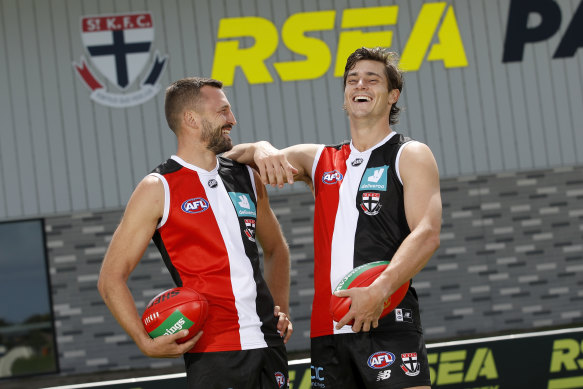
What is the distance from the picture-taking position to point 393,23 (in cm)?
1034

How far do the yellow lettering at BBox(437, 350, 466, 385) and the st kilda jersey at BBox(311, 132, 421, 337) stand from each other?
8.20ft

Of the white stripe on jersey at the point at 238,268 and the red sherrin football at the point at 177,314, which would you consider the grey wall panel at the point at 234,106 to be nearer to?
the white stripe on jersey at the point at 238,268

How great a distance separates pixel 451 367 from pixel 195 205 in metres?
3.30

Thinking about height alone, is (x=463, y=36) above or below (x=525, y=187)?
above

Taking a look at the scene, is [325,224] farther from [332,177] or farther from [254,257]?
[254,257]

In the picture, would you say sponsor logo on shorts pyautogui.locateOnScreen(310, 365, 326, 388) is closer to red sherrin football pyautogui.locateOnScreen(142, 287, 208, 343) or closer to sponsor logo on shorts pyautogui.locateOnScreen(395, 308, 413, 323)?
sponsor logo on shorts pyautogui.locateOnScreen(395, 308, 413, 323)

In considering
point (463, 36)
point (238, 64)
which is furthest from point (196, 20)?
point (463, 36)

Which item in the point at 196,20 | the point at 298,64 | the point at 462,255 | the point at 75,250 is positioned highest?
the point at 196,20

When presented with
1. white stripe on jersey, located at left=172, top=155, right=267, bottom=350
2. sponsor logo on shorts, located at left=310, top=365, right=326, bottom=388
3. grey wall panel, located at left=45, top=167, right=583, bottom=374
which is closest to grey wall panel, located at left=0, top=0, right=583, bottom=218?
grey wall panel, located at left=45, top=167, right=583, bottom=374

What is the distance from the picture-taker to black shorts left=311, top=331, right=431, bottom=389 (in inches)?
141

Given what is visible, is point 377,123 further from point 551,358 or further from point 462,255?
point 462,255

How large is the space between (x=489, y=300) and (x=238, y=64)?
5411mm

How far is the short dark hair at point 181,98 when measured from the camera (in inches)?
150

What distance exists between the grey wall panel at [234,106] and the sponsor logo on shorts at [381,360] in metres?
6.66
